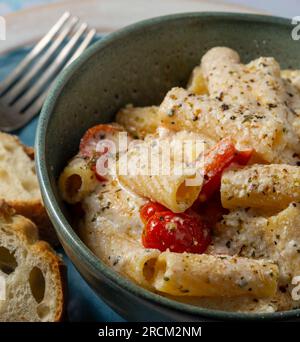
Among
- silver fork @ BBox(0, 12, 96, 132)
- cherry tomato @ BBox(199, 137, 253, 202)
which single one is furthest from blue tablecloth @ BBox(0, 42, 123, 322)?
silver fork @ BBox(0, 12, 96, 132)

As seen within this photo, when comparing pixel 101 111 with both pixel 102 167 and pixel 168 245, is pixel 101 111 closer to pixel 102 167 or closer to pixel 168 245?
pixel 102 167

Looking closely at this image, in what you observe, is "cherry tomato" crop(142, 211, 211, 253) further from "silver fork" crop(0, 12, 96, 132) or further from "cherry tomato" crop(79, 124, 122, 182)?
"silver fork" crop(0, 12, 96, 132)

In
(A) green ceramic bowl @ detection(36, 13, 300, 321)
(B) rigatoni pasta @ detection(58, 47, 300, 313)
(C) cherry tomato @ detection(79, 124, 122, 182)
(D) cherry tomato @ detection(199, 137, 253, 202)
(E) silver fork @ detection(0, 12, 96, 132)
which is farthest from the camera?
(E) silver fork @ detection(0, 12, 96, 132)

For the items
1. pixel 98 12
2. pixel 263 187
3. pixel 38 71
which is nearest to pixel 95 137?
pixel 263 187

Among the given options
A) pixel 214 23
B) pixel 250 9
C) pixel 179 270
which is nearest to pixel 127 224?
pixel 179 270

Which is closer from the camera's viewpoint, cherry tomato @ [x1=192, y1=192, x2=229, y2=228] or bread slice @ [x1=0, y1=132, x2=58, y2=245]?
cherry tomato @ [x1=192, y1=192, x2=229, y2=228]

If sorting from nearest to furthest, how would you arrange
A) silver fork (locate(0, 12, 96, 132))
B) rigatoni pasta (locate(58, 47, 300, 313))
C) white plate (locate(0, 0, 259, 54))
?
1. rigatoni pasta (locate(58, 47, 300, 313))
2. silver fork (locate(0, 12, 96, 132))
3. white plate (locate(0, 0, 259, 54))

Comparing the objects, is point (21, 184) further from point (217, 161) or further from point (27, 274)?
point (217, 161)
